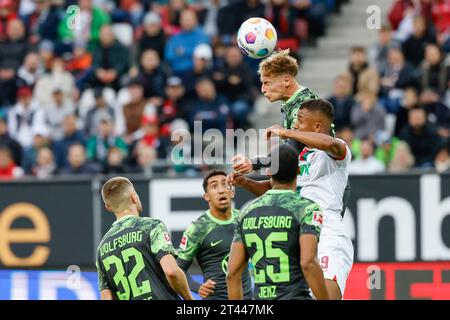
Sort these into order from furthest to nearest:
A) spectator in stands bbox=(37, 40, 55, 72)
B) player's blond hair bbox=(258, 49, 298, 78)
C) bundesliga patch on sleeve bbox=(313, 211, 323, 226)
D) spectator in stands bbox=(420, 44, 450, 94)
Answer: spectator in stands bbox=(37, 40, 55, 72) → spectator in stands bbox=(420, 44, 450, 94) → player's blond hair bbox=(258, 49, 298, 78) → bundesliga patch on sleeve bbox=(313, 211, 323, 226)

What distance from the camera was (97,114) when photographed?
17.7 meters

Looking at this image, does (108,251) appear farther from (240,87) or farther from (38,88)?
(38,88)

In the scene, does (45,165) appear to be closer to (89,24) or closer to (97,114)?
(97,114)

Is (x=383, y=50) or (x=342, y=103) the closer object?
(x=342, y=103)

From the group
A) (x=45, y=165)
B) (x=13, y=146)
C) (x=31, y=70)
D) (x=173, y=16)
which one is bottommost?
(x=45, y=165)

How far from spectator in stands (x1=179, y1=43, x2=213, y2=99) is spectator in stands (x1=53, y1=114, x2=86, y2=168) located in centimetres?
181

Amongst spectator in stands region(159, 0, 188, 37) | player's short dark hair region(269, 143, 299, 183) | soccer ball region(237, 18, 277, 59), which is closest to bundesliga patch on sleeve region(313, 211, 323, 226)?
player's short dark hair region(269, 143, 299, 183)

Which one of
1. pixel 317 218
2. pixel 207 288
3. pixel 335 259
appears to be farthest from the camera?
pixel 207 288

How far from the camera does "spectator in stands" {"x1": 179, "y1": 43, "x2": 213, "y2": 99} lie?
17750 mm

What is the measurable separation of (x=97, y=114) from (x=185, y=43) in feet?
6.33

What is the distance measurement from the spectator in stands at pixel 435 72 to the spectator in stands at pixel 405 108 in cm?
33

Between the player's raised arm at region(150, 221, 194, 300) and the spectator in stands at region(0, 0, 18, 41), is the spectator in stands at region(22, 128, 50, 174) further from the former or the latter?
the player's raised arm at region(150, 221, 194, 300)


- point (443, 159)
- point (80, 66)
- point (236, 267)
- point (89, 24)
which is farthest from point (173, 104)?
point (236, 267)

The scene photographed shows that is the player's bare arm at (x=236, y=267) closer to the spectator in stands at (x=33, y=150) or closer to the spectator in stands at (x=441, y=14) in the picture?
the spectator in stands at (x=33, y=150)
